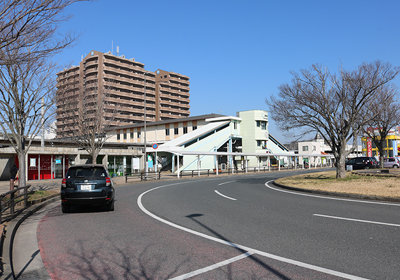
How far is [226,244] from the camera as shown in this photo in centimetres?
580

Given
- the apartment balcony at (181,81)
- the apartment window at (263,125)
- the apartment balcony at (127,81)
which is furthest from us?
the apartment balcony at (181,81)

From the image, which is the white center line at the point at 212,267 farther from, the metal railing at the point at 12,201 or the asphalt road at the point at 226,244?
the metal railing at the point at 12,201

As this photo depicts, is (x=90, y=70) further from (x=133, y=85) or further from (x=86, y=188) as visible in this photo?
(x=86, y=188)

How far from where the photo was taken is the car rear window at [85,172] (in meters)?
9.96

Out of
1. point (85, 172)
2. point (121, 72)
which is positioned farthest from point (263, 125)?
point (85, 172)

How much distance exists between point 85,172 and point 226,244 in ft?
20.1

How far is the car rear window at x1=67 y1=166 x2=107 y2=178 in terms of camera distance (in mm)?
9956

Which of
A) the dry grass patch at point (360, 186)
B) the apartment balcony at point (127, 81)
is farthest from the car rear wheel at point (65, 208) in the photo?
the apartment balcony at point (127, 81)

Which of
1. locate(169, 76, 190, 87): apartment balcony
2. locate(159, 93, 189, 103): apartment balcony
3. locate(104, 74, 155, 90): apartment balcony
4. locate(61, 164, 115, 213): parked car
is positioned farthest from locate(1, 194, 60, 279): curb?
locate(169, 76, 190, 87): apartment balcony

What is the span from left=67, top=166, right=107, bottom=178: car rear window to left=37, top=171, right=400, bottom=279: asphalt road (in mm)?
1269

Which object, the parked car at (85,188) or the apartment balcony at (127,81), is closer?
the parked car at (85,188)

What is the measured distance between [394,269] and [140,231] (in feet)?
16.4

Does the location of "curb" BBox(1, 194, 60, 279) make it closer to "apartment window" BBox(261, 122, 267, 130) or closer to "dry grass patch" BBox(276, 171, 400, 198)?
"dry grass patch" BBox(276, 171, 400, 198)

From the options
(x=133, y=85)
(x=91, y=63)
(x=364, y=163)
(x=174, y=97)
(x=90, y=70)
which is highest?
(x=91, y=63)
